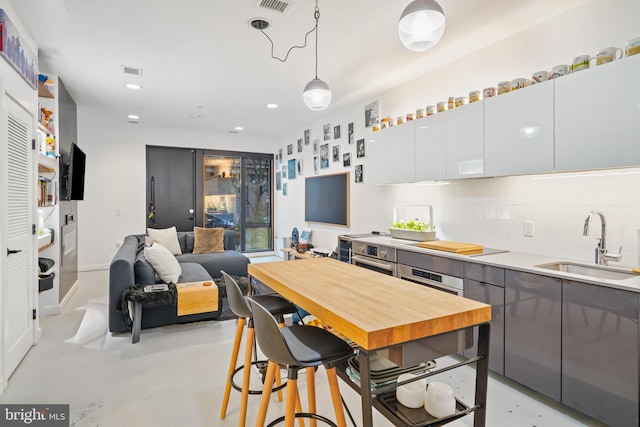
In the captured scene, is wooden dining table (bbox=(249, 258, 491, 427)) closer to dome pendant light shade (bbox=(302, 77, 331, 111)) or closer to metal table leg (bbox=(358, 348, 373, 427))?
metal table leg (bbox=(358, 348, 373, 427))

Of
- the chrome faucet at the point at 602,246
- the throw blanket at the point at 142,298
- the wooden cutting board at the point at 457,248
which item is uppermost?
the chrome faucet at the point at 602,246

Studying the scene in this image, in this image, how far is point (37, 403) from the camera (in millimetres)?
2215

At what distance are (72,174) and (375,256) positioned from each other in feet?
12.1

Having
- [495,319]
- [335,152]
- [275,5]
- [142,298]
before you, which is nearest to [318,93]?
[275,5]

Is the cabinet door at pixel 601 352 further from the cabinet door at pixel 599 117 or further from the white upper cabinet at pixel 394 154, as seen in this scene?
the white upper cabinet at pixel 394 154

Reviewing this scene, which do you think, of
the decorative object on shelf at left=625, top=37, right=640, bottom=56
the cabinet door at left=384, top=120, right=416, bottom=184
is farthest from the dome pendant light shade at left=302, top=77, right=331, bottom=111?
the decorative object on shelf at left=625, top=37, right=640, bottom=56

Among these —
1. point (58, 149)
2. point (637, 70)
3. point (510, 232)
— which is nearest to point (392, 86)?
point (510, 232)

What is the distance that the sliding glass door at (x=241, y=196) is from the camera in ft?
24.3

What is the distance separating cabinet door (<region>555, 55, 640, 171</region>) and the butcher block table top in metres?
1.39

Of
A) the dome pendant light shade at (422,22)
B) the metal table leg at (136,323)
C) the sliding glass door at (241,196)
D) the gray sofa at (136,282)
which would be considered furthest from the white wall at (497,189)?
the metal table leg at (136,323)

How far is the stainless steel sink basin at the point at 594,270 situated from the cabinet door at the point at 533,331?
233 millimetres

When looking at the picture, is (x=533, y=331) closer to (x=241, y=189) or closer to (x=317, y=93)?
(x=317, y=93)

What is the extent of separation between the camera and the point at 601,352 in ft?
6.23

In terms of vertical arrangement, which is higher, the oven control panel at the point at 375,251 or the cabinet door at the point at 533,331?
the oven control panel at the point at 375,251
